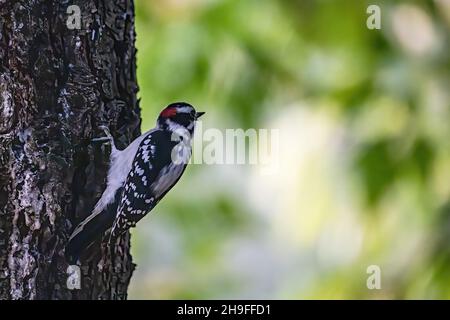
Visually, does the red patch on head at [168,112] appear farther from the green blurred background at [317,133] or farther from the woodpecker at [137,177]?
the green blurred background at [317,133]

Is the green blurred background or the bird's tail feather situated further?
the green blurred background

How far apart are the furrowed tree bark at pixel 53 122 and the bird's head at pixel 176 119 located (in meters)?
0.03

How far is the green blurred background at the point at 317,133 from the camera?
1.34 metres

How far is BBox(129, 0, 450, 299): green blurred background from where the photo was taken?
1338 millimetres

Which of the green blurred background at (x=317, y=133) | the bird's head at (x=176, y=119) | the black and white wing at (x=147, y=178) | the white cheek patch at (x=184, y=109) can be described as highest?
the green blurred background at (x=317, y=133)

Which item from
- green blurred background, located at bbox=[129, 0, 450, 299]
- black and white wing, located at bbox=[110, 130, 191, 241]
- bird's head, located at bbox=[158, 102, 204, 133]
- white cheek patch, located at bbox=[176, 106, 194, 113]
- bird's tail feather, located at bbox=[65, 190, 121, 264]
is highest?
green blurred background, located at bbox=[129, 0, 450, 299]

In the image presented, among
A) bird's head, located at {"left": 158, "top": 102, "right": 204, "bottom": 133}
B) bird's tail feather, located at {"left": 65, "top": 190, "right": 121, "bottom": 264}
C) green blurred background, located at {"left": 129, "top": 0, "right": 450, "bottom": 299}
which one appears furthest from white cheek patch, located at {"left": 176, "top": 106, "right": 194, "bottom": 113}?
green blurred background, located at {"left": 129, "top": 0, "right": 450, "bottom": 299}

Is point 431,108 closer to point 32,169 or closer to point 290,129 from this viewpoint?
point 290,129

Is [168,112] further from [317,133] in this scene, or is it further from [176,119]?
[317,133]

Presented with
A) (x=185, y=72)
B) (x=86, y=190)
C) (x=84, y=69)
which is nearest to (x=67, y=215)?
(x=86, y=190)

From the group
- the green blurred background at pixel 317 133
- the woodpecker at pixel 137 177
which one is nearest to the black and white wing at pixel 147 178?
the woodpecker at pixel 137 177

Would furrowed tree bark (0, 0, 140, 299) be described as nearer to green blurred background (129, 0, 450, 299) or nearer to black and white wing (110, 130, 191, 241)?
black and white wing (110, 130, 191, 241)

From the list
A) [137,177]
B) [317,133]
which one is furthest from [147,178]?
[317,133]

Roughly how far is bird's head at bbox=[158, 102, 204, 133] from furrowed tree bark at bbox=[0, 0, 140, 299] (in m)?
0.03
